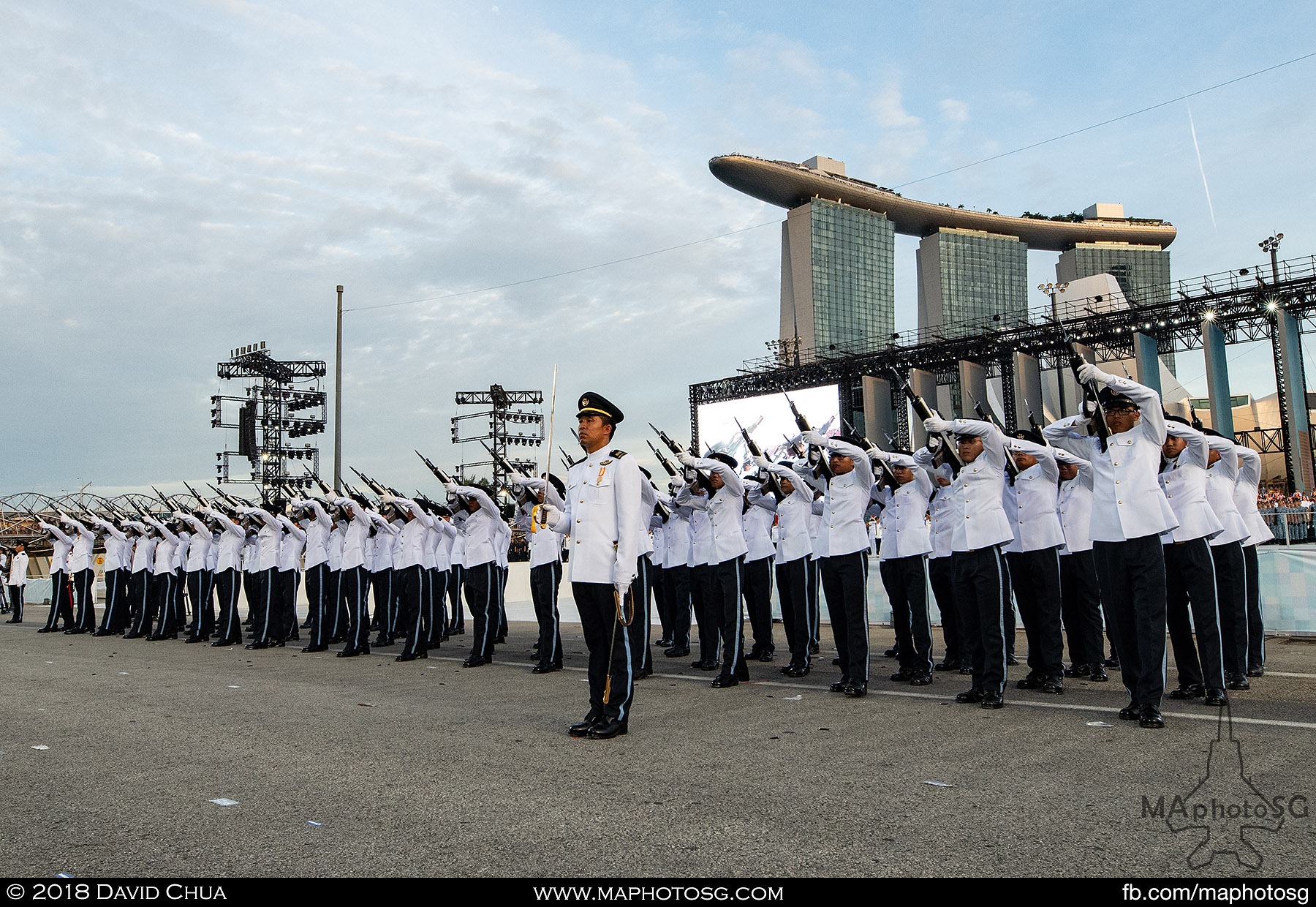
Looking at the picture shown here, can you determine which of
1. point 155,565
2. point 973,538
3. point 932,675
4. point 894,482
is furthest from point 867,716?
point 155,565

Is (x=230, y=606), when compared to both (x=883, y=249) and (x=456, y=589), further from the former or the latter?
(x=883, y=249)

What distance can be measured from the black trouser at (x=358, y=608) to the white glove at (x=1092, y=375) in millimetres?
8015

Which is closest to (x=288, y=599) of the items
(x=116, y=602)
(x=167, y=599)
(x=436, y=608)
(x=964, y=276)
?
(x=436, y=608)

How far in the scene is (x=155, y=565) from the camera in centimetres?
1450

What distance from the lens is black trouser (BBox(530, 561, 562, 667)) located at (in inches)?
338

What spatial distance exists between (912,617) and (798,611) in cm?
92

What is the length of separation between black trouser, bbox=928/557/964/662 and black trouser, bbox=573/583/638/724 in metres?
3.07

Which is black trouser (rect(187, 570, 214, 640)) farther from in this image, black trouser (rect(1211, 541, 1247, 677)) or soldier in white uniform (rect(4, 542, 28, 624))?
black trouser (rect(1211, 541, 1247, 677))

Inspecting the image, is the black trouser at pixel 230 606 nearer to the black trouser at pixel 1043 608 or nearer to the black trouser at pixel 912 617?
the black trouser at pixel 912 617

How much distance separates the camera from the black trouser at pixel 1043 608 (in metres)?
6.70

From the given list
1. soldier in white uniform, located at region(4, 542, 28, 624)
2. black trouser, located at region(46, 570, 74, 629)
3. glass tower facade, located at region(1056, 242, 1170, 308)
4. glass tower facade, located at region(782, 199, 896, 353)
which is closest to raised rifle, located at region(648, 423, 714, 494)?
black trouser, located at region(46, 570, 74, 629)

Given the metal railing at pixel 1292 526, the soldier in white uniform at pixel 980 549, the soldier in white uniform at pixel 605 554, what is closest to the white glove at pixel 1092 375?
the soldier in white uniform at pixel 980 549
